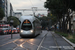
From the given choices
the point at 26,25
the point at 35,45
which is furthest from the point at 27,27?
the point at 35,45

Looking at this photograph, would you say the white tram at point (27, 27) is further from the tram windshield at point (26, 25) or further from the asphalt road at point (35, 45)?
the asphalt road at point (35, 45)

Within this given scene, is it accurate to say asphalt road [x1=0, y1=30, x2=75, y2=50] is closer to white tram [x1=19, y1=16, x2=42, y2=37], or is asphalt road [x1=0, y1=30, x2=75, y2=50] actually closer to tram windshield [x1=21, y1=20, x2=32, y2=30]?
white tram [x1=19, y1=16, x2=42, y2=37]

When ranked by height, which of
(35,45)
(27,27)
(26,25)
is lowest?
(35,45)

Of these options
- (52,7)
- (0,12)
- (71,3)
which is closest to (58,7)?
(52,7)

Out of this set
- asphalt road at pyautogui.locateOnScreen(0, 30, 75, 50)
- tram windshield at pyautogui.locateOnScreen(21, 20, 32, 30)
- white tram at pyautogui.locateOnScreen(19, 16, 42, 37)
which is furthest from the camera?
tram windshield at pyautogui.locateOnScreen(21, 20, 32, 30)

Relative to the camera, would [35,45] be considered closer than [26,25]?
Yes

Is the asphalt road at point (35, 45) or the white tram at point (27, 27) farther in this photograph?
the white tram at point (27, 27)

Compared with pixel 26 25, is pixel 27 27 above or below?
below

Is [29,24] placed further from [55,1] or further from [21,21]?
[55,1]

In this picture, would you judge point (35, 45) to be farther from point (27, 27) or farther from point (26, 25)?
point (26, 25)

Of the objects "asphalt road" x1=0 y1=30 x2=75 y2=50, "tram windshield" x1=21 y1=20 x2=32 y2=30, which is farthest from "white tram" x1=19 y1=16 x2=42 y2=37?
"asphalt road" x1=0 y1=30 x2=75 y2=50

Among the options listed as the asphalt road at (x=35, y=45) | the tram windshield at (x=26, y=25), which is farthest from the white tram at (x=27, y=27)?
the asphalt road at (x=35, y=45)

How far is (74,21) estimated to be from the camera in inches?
2758

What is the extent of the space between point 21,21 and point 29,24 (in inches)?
53.2
